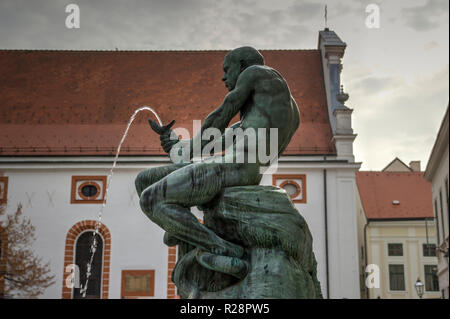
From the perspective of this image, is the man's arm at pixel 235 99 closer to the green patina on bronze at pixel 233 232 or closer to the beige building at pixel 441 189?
the green patina on bronze at pixel 233 232

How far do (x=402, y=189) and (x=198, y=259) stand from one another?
39022 millimetres

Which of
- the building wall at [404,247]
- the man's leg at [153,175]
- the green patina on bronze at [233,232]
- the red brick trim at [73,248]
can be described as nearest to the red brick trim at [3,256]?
the red brick trim at [73,248]

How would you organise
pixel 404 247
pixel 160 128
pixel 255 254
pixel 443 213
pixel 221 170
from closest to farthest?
pixel 255 254 < pixel 221 170 < pixel 160 128 < pixel 443 213 < pixel 404 247

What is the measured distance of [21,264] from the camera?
2144cm

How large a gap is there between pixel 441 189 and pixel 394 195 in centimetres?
1521

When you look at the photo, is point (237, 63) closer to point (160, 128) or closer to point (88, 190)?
point (160, 128)

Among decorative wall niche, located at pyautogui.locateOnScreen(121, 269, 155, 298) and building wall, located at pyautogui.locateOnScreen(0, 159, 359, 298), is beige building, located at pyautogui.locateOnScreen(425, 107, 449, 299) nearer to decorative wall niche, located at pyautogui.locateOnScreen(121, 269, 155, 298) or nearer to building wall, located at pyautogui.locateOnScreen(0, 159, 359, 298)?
building wall, located at pyautogui.locateOnScreen(0, 159, 359, 298)

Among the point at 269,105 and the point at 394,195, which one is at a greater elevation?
the point at 394,195

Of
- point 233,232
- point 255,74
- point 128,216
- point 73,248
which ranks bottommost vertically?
point 233,232

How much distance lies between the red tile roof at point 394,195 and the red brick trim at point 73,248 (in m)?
21.2

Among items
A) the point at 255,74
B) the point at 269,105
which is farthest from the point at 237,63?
the point at 269,105

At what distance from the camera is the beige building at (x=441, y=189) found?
920 inches

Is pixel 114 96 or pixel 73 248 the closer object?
pixel 73 248
